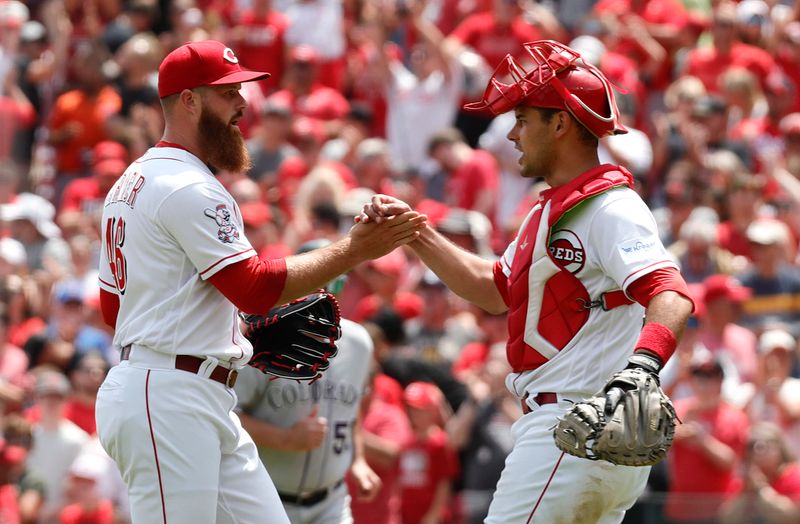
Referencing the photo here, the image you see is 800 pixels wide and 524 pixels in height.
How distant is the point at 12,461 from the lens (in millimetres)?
9688

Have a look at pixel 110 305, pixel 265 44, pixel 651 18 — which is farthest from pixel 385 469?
pixel 651 18

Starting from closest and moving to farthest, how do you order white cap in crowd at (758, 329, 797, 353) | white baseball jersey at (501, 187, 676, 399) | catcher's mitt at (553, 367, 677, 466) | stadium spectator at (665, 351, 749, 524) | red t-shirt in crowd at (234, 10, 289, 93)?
catcher's mitt at (553, 367, 677, 466)
white baseball jersey at (501, 187, 676, 399)
stadium spectator at (665, 351, 749, 524)
white cap in crowd at (758, 329, 797, 353)
red t-shirt in crowd at (234, 10, 289, 93)

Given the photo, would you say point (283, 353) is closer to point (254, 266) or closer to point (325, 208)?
point (254, 266)

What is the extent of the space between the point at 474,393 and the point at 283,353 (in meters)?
4.15

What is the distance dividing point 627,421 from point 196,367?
159cm

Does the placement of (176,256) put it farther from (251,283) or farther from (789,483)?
(789,483)

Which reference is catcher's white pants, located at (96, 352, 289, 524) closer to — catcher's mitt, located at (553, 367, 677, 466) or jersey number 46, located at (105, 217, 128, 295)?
jersey number 46, located at (105, 217, 128, 295)

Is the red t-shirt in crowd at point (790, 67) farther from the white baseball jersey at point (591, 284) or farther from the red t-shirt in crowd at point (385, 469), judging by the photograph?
the white baseball jersey at point (591, 284)

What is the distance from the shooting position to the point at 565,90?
526 cm

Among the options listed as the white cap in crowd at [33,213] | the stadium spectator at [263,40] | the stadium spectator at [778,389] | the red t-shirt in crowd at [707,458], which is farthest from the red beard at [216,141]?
the stadium spectator at [263,40]

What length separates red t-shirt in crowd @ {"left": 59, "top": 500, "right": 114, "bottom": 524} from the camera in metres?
9.22

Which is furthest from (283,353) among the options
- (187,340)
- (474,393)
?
(474,393)

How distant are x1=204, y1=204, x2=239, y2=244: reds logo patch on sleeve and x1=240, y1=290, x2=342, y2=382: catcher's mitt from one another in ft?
2.26

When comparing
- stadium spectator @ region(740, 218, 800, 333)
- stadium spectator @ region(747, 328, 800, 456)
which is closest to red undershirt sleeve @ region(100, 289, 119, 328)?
stadium spectator @ region(747, 328, 800, 456)
